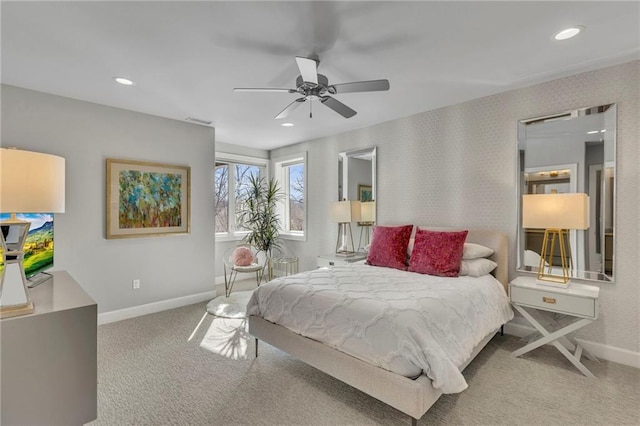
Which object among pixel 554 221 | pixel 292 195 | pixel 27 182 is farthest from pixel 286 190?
pixel 27 182

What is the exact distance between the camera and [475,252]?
3164 mm

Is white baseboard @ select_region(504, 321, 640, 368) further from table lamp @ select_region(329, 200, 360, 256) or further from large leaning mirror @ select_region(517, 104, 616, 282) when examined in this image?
table lamp @ select_region(329, 200, 360, 256)

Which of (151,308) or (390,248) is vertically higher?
(390,248)

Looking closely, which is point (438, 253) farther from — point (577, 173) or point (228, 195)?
point (228, 195)

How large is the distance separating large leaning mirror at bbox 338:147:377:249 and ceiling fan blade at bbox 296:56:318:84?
232cm

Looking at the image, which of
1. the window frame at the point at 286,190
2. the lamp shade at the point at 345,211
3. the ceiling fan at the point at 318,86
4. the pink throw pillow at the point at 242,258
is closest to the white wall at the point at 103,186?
the pink throw pillow at the point at 242,258

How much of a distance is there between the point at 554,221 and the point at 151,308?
459 centimetres

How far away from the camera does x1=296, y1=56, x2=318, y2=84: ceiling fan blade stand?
6.90ft

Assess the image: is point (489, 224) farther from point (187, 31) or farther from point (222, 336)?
point (187, 31)

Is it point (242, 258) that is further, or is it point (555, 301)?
point (242, 258)

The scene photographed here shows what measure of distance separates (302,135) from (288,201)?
5.14 feet

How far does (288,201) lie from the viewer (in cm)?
628

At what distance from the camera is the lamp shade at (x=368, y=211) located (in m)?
4.53

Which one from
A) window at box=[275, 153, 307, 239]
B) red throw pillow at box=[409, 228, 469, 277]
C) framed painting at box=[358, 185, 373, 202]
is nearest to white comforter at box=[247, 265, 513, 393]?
red throw pillow at box=[409, 228, 469, 277]
